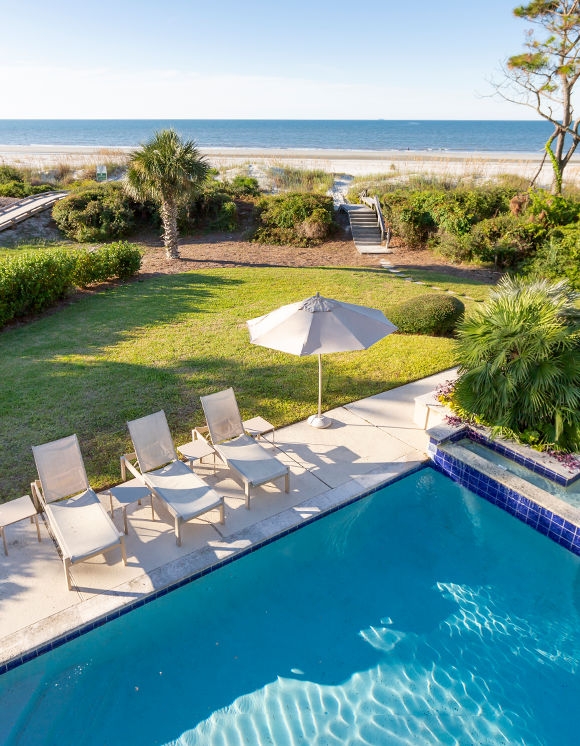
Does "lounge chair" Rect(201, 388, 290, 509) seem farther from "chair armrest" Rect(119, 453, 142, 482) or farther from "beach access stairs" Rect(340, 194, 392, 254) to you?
"beach access stairs" Rect(340, 194, 392, 254)

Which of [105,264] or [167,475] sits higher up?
[105,264]

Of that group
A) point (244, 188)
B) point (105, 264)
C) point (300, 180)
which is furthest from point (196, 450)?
point (300, 180)

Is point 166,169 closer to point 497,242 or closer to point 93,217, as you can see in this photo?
point 93,217

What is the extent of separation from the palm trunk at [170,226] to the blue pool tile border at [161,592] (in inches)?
570

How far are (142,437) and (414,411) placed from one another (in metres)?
4.60

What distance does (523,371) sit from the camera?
704cm

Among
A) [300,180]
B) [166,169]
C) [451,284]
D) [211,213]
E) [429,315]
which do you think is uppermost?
[166,169]

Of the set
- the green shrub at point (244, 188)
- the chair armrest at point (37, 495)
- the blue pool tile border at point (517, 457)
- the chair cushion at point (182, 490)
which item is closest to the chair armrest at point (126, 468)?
the chair cushion at point (182, 490)

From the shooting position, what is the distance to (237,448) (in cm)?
705

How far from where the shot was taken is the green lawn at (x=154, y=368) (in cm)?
798

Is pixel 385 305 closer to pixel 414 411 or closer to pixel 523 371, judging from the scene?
pixel 414 411

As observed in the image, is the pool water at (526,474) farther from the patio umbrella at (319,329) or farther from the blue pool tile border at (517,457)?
the patio umbrella at (319,329)

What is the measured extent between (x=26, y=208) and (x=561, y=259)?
2395cm

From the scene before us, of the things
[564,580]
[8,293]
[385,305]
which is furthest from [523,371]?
[8,293]
